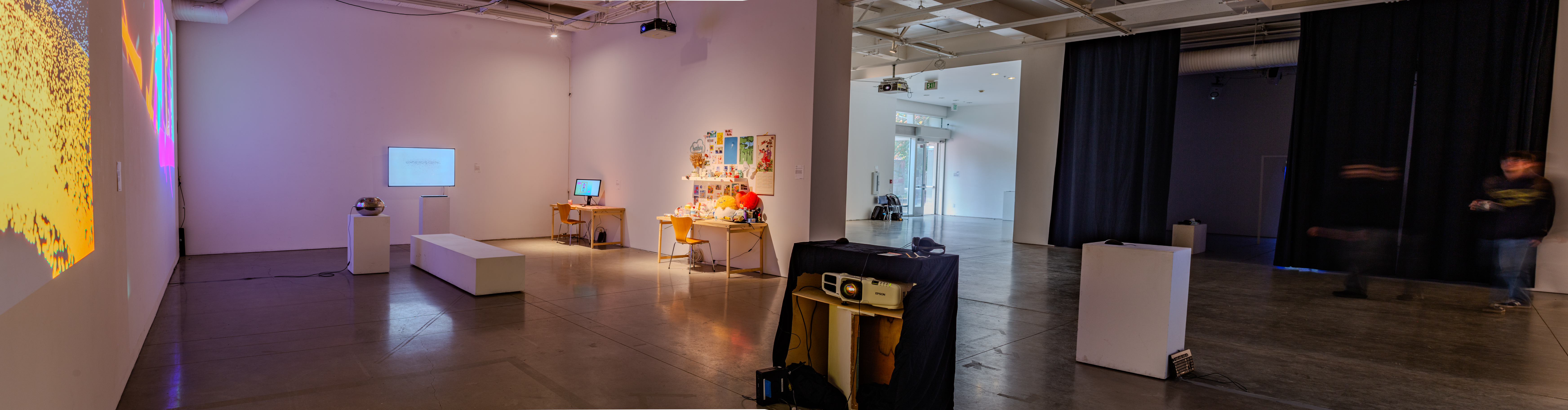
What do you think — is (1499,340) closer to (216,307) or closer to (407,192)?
(216,307)

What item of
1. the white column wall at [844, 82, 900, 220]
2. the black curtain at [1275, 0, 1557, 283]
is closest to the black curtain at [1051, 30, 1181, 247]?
the black curtain at [1275, 0, 1557, 283]

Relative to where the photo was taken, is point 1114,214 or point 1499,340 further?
point 1114,214

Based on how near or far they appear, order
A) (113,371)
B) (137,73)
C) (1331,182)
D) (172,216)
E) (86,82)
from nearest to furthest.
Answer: (86,82) → (113,371) → (137,73) → (172,216) → (1331,182)

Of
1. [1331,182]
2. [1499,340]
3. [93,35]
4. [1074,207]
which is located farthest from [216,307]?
[1331,182]

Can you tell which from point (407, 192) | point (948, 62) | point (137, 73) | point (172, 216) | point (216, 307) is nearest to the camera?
point (137, 73)

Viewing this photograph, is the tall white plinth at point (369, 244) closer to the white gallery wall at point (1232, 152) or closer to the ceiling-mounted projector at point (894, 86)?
the ceiling-mounted projector at point (894, 86)

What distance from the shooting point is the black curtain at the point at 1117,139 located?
953 centimetres

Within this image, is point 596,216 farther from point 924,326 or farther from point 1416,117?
point 1416,117

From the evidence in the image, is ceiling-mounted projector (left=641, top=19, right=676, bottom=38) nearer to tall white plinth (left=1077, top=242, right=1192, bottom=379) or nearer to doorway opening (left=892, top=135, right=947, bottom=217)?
tall white plinth (left=1077, top=242, right=1192, bottom=379)

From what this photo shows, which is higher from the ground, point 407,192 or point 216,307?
point 407,192

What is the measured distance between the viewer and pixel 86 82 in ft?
8.30

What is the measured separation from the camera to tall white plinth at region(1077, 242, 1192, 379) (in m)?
3.81

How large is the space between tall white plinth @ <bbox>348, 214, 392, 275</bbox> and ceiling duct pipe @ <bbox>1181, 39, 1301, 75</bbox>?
10630 mm

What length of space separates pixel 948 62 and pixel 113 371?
1060 cm
